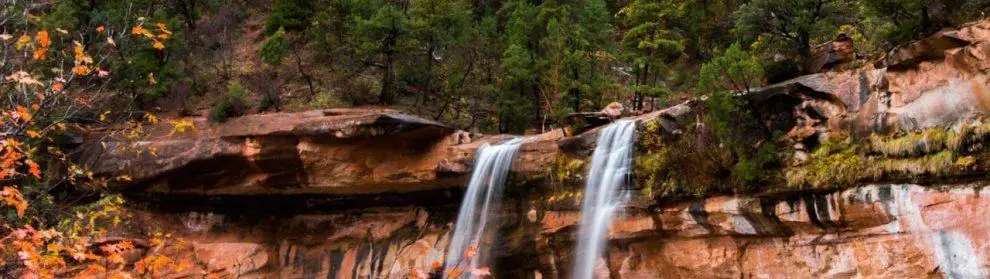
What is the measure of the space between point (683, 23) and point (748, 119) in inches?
594

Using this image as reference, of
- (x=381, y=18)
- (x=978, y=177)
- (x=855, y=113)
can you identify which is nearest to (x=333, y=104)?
(x=381, y=18)

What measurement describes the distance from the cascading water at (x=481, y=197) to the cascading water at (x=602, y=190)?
225 centimetres

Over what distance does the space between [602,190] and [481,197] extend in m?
3.48

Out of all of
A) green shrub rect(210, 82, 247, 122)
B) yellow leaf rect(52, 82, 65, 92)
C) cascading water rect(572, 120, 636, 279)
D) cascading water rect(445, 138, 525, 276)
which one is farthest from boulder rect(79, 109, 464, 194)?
yellow leaf rect(52, 82, 65, 92)

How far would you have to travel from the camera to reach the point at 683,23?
26.6 metres

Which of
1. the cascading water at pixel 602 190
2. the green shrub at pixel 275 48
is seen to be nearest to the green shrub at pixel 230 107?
the green shrub at pixel 275 48

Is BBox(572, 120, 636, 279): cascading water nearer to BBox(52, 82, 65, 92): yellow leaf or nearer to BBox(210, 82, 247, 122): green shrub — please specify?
BBox(52, 82, 65, 92): yellow leaf

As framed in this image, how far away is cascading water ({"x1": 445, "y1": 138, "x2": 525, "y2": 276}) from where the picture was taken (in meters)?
16.2

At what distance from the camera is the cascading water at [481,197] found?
1625 centimetres

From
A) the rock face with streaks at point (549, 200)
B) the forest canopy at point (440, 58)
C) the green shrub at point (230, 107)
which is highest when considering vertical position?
the forest canopy at point (440, 58)

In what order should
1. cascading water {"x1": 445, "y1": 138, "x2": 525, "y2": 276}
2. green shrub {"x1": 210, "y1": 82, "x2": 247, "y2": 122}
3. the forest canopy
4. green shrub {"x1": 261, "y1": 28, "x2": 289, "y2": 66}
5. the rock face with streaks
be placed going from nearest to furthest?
1. the rock face with streaks
2. cascading water {"x1": 445, "y1": 138, "x2": 525, "y2": 276}
3. green shrub {"x1": 210, "y1": 82, "x2": 247, "y2": 122}
4. the forest canopy
5. green shrub {"x1": 261, "y1": 28, "x2": 289, "y2": 66}

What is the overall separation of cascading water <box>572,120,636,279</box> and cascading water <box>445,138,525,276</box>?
2.25 m

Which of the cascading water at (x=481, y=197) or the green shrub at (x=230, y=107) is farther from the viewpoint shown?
the green shrub at (x=230, y=107)

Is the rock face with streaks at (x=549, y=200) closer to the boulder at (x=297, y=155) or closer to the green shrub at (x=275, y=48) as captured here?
the boulder at (x=297, y=155)
